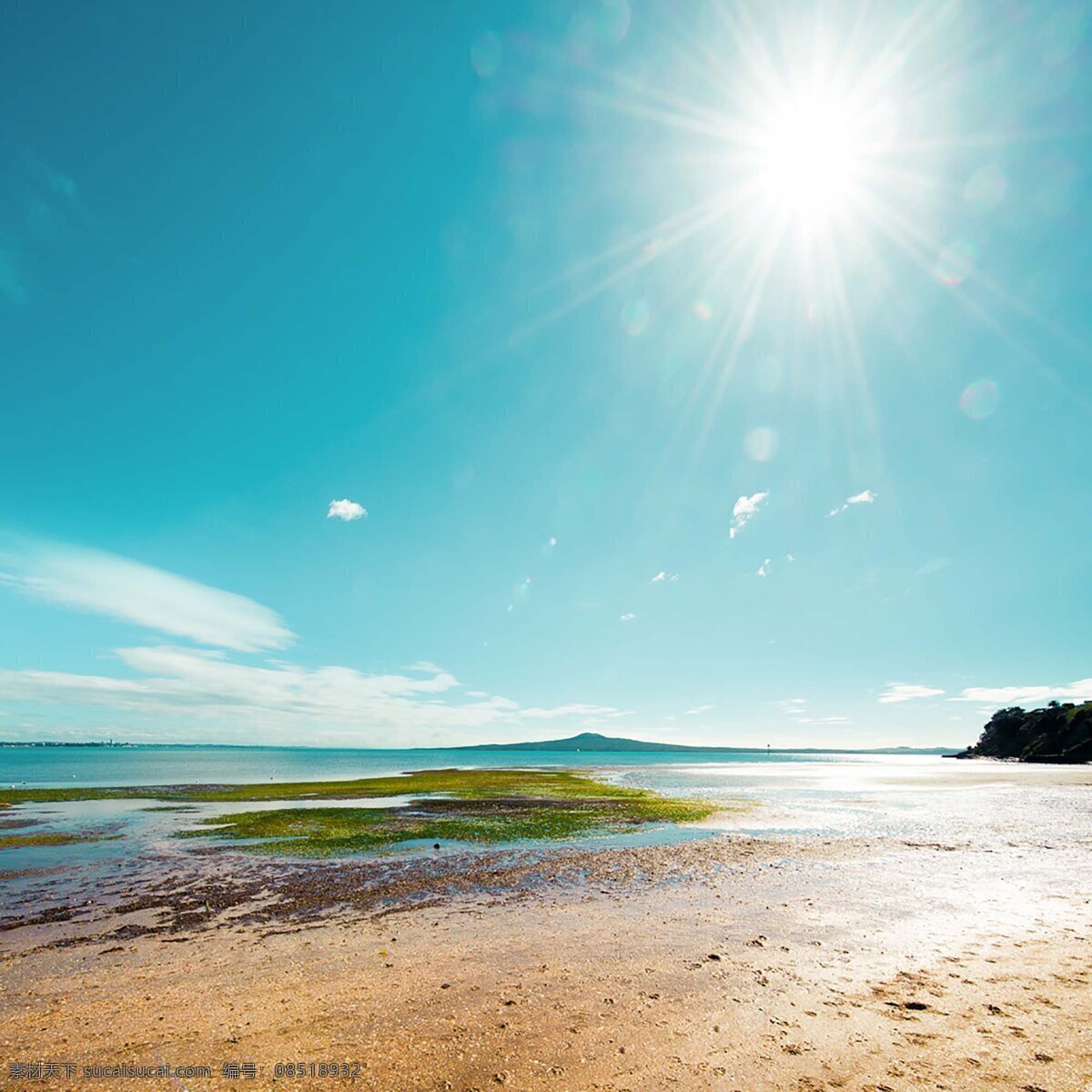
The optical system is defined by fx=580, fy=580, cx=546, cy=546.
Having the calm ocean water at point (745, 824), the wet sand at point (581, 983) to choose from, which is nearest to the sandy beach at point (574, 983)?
the wet sand at point (581, 983)

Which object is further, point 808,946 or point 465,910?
point 465,910

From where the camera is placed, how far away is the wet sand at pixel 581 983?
944cm

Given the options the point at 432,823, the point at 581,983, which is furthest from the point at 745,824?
the point at 581,983

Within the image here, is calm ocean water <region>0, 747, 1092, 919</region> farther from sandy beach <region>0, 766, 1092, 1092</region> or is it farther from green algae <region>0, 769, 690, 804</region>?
sandy beach <region>0, 766, 1092, 1092</region>

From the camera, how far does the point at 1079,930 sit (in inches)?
640

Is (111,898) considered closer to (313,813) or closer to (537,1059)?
(537,1059)

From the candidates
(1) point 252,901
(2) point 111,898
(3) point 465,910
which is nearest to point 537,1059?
(3) point 465,910

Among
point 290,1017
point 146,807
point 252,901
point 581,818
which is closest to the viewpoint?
point 290,1017

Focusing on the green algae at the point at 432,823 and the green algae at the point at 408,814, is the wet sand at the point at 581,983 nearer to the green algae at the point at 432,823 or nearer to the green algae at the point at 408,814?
the green algae at the point at 432,823

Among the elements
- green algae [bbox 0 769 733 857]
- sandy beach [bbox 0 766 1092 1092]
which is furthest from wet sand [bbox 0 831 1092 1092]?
green algae [bbox 0 769 733 857]

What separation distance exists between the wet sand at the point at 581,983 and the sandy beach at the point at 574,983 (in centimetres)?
7

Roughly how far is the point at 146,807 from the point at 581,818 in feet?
131

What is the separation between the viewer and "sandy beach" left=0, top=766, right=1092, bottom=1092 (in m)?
9.41

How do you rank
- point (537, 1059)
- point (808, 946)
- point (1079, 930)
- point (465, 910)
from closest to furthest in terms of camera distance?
1. point (537, 1059)
2. point (808, 946)
3. point (1079, 930)
4. point (465, 910)
